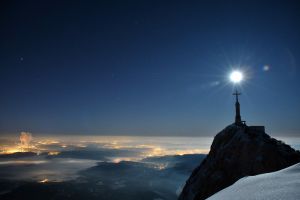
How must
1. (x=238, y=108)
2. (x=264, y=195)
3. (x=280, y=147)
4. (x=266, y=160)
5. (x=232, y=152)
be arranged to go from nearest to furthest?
1. (x=264, y=195)
2. (x=266, y=160)
3. (x=280, y=147)
4. (x=232, y=152)
5. (x=238, y=108)

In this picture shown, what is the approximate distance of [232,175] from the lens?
189ft

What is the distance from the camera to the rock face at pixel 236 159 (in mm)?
52469

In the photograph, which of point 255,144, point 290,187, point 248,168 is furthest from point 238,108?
point 290,187

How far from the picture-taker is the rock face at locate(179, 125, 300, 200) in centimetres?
5247

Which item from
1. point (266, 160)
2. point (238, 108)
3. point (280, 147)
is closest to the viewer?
point (266, 160)

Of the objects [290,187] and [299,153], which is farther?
[299,153]

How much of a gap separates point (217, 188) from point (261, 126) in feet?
63.0

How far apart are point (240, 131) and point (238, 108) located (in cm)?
645

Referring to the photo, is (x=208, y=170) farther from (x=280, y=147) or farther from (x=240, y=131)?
(x=280, y=147)

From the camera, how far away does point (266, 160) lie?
51969 mm

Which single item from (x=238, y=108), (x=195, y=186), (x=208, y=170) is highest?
(x=238, y=108)

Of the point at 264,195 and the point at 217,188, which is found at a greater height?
the point at 264,195

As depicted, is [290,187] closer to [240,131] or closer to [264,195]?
[264,195]

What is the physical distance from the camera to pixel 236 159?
191 ft
